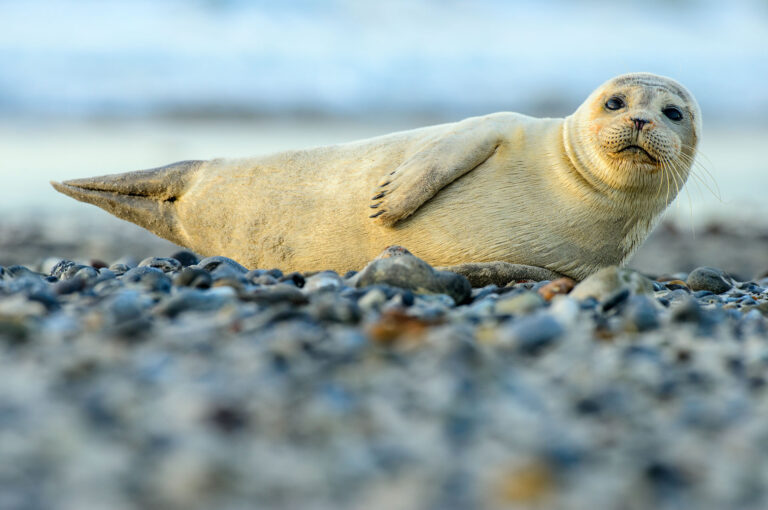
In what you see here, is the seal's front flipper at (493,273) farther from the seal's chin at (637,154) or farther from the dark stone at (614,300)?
the dark stone at (614,300)

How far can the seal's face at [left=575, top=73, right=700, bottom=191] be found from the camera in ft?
14.0

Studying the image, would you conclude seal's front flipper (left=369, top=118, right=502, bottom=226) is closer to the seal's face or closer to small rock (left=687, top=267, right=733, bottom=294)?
the seal's face

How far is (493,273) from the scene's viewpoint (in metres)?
4.25

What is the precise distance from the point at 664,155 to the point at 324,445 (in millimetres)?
3067

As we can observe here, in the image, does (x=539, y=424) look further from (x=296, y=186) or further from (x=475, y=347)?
(x=296, y=186)

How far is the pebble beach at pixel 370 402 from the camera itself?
1.65 meters

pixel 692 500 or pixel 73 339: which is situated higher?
pixel 73 339

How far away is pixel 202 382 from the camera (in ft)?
6.87

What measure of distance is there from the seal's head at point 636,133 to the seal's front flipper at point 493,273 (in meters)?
0.66

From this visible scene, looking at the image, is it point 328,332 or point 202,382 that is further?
point 328,332

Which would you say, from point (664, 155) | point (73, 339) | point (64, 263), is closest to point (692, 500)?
point (73, 339)

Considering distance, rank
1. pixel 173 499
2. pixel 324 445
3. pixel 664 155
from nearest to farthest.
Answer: pixel 173 499, pixel 324 445, pixel 664 155

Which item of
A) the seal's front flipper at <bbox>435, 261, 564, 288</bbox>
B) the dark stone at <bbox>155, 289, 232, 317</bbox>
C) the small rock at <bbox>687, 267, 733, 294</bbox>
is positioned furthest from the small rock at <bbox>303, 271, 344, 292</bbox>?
the small rock at <bbox>687, 267, 733, 294</bbox>

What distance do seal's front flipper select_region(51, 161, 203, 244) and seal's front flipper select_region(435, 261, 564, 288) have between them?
6.25 feet
